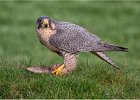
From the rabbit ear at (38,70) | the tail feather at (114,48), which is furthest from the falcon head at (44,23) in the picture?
the tail feather at (114,48)


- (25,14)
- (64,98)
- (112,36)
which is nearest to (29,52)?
(112,36)

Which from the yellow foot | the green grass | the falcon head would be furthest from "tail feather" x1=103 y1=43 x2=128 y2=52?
the falcon head

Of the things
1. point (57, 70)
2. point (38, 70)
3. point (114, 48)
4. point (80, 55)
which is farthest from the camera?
point (80, 55)

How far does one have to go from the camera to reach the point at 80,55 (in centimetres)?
1388

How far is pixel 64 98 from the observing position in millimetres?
7094

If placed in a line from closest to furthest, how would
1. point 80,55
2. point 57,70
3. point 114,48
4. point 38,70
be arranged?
1. point 38,70
2. point 57,70
3. point 114,48
4. point 80,55

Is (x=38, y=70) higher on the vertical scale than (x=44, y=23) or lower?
lower

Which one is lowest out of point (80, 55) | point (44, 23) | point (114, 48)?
point (80, 55)

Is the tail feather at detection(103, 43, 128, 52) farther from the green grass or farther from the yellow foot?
the yellow foot

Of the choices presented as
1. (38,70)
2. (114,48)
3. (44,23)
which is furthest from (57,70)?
(114,48)

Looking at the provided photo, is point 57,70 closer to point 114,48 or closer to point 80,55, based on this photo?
point 114,48

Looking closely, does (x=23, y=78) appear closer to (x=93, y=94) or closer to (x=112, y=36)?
(x=93, y=94)

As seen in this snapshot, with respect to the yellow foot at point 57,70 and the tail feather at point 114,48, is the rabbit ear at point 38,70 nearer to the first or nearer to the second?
the yellow foot at point 57,70

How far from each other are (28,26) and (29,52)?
12.8 ft
